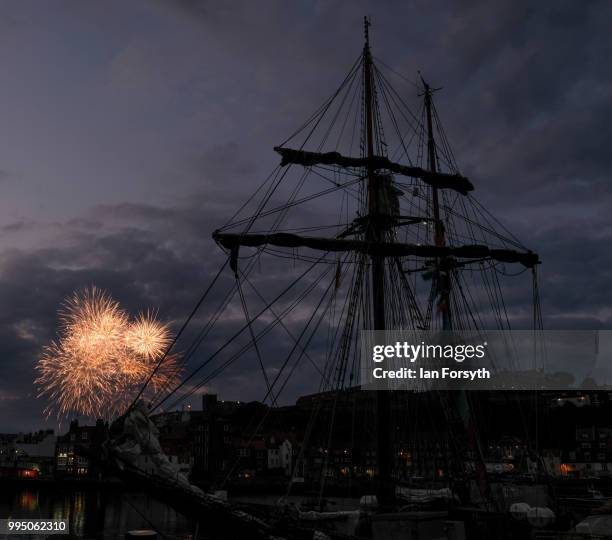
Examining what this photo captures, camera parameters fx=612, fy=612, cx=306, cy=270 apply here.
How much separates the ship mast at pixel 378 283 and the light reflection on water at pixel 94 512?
69.8 feet

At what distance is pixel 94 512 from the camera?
2581 inches

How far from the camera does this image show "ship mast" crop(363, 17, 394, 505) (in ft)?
74.2

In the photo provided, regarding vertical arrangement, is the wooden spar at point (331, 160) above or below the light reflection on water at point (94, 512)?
above

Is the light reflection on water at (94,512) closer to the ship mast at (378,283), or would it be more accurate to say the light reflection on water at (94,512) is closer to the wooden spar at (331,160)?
the ship mast at (378,283)

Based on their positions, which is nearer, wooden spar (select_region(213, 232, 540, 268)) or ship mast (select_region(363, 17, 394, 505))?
ship mast (select_region(363, 17, 394, 505))

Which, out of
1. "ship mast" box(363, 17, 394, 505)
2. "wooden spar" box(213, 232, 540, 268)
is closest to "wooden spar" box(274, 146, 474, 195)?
"ship mast" box(363, 17, 394, 505)

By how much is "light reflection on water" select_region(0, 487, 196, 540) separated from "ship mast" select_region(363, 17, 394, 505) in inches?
837

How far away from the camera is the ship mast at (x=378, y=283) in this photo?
2262 centimetres

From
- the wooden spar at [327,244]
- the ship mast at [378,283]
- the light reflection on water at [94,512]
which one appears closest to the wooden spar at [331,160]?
the ship mast at [378,283]

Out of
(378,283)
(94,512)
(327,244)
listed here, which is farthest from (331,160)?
(94,512)

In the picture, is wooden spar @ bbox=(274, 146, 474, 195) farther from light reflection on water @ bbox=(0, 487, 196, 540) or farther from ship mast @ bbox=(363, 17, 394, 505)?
light reflection on water @ bbox=(0, 487, 196, 540)

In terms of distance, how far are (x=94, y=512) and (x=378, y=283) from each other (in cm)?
5411

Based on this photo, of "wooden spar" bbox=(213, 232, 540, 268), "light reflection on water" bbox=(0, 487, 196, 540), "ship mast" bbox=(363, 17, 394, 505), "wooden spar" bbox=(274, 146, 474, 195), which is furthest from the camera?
"light reflection on water" bbox=(0, 487, 196, 540)

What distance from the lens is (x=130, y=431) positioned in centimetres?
1766
